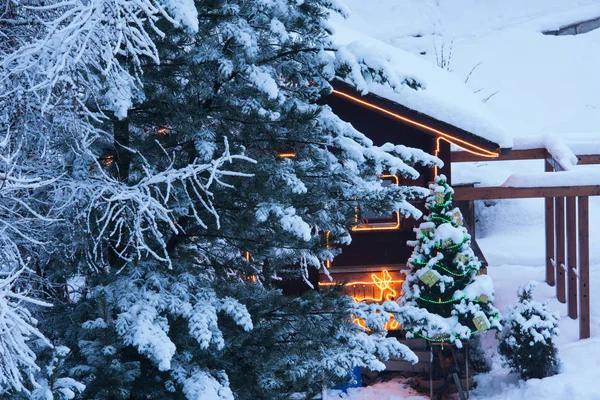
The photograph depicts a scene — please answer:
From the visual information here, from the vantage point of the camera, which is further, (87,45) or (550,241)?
(550,241)

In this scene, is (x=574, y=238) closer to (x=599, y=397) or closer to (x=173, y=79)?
(x=599, y=397)

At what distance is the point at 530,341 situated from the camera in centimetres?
1327

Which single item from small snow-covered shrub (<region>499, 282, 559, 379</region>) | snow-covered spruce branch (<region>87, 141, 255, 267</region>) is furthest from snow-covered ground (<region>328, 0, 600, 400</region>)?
snow-covered spruce branch (<region>87, 141, 255, 267</region>)

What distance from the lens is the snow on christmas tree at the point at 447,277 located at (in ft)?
42.8

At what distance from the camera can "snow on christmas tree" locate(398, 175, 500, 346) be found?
13.0m

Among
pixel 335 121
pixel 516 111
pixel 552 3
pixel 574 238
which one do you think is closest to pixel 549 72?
pixel 516 111

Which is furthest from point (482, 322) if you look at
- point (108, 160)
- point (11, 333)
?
Answer: point (11, 333)

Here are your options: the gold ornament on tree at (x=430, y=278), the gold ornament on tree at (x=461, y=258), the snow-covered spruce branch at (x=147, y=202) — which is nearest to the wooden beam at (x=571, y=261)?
the gold ornament on tree at (x=461, y=258)

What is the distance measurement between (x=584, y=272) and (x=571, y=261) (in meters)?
0.89

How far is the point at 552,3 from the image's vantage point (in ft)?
127

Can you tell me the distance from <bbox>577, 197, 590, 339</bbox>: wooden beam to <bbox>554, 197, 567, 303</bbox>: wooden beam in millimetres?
1690

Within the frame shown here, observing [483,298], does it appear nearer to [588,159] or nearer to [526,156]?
[526,156]

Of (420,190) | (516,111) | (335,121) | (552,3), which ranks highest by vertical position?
(552,3)

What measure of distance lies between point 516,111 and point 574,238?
17379mm
